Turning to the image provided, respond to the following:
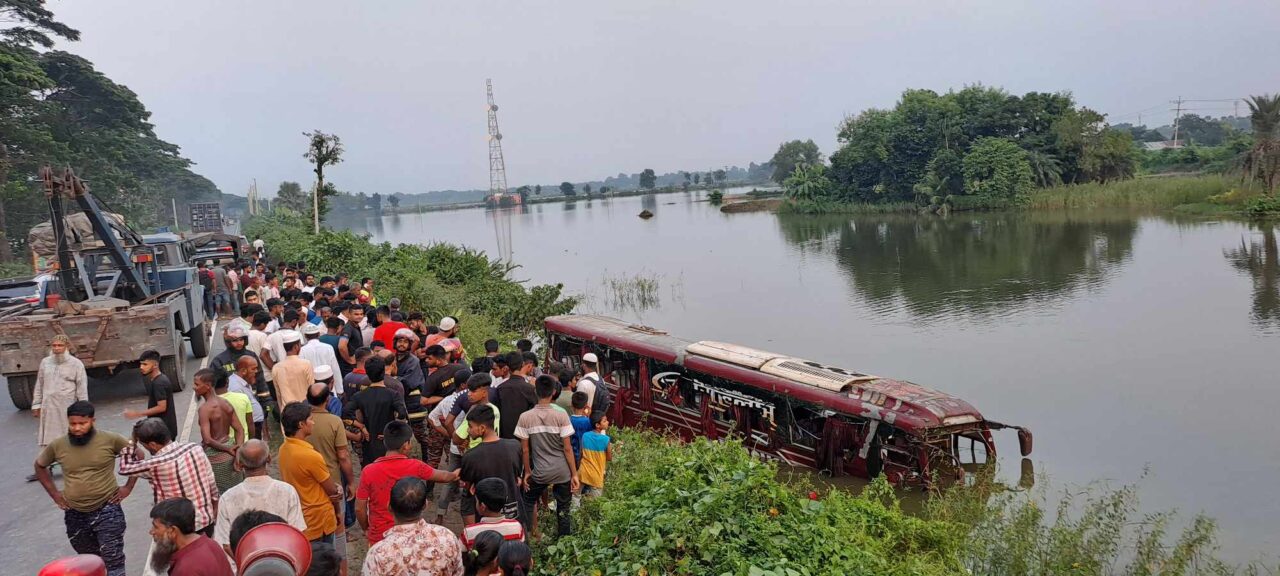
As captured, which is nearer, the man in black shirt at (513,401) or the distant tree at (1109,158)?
the man in black shirt at (513,401)

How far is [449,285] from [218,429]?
Result: 16963 mm

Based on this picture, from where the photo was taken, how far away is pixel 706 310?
2711cm

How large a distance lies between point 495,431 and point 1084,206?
51.7m

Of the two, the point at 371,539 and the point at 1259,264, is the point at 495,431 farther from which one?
the point at 1259,264

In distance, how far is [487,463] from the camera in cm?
559

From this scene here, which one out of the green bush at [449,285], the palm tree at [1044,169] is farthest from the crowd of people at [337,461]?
the palm tree at [1044,169]

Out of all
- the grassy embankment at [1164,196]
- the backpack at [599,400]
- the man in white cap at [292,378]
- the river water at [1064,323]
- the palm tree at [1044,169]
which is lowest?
the river water at [1064,323]

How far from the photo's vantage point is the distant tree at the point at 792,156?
129125 mm

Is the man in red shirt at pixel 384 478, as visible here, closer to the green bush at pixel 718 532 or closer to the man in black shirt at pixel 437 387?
the green bush at pixel 718 532

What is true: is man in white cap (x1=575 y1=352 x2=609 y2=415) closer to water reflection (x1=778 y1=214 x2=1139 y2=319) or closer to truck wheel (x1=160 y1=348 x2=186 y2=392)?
truck wheel (x1=160 y1=348 x2=186 y2=392)

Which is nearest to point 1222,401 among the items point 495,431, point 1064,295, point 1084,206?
point 1064,295

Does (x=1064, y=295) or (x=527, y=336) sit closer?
(x=527, y=336)

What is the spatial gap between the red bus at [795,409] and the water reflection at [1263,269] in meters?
12.2

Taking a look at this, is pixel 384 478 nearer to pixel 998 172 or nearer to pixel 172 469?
pixel 172 469
